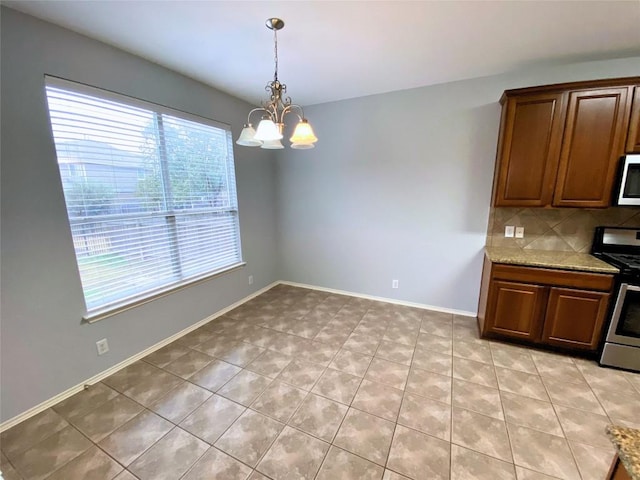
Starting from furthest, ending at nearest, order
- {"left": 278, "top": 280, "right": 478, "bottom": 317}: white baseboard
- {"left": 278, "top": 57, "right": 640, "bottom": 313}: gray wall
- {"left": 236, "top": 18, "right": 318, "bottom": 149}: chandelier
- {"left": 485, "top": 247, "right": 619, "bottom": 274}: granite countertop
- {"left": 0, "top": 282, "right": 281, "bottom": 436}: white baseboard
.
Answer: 1. {"left": 278, "top": 280, "right": 478, "bottom": 317}: white baseboard
2. {"left": 278, "top": 57, "right": 640, "bottom": 313}: gray wall
3. {"left": 485, "top": 247, "right": 619, "bottom": 274}: granite countertop
4. {"left": 0, "top": 282, "right": 281, "bottom": 436}: white baseboard
5. {"left": 236, "top": 18, "right": 318, "bottom": 149}: chandelier

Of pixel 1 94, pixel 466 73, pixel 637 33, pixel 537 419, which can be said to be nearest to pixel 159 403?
pixel 1 94

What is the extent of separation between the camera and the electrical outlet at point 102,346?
2153 millimetres

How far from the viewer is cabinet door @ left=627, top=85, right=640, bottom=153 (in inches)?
82.6

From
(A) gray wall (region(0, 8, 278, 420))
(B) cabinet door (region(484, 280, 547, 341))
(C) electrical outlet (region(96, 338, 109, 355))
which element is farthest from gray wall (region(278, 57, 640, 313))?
(C) electrical outlet (region(96, 338, 109, 355))

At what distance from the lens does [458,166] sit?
116 inches

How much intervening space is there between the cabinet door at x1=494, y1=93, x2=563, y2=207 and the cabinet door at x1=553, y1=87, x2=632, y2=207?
8 centimetres

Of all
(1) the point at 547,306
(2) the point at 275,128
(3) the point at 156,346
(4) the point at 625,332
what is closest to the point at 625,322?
(4) the point at 625,332

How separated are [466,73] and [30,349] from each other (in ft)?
14.0

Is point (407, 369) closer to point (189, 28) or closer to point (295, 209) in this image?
point (295, 209)

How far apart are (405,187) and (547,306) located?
1.80 metres

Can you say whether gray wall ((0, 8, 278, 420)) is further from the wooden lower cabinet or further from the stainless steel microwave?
the stainless steel microwave

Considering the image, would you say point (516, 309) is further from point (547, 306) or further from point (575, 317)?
point (575, 317)

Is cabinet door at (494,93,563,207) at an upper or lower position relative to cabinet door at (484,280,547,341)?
upper

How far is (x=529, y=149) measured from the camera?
2432 mm
